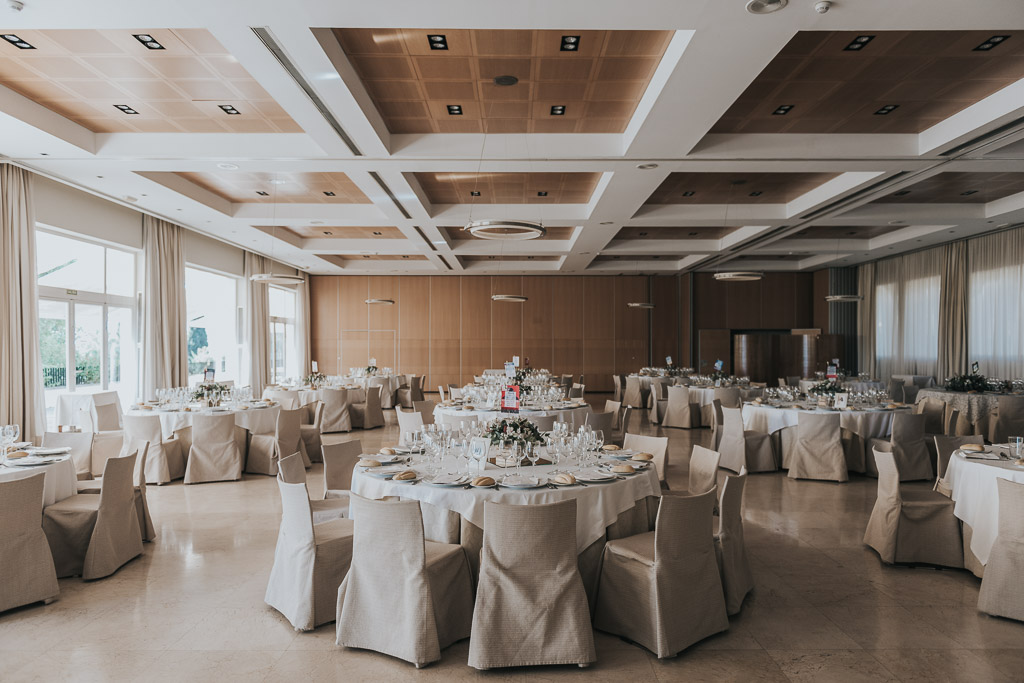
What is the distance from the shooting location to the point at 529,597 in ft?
10.5

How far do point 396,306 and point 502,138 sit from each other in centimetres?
1325

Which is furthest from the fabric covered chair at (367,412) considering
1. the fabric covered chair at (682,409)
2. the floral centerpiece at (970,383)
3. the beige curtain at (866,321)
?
the beige curtain at (866,321)

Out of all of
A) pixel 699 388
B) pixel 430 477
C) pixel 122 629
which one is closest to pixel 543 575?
pixel 430 477

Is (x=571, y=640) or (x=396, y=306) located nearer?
(x=571, y=640)

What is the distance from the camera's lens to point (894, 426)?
735 cm

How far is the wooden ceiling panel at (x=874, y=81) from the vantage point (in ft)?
16.4

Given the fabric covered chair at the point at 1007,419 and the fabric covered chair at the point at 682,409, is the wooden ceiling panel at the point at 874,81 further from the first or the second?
the fabric covered chair at the point at 682,409

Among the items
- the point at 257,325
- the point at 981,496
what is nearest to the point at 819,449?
the point at 981,496

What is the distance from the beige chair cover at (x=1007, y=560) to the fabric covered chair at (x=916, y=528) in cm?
77

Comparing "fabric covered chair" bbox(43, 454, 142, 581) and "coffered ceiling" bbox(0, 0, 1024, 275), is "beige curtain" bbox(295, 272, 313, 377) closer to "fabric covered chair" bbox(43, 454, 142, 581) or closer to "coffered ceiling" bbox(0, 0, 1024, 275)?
"coffered ceiling" bbox(0, 0, 1024, 275)

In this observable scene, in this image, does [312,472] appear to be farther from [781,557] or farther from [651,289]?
[651,289]

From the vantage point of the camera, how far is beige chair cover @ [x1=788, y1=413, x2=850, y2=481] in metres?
7.55

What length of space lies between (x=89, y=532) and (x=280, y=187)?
256 inches

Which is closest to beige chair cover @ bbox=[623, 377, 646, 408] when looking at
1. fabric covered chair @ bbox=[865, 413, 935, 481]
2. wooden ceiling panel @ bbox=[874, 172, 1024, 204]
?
wooden ceiling panel @ bbox=[874, 172, 1024, 204]
